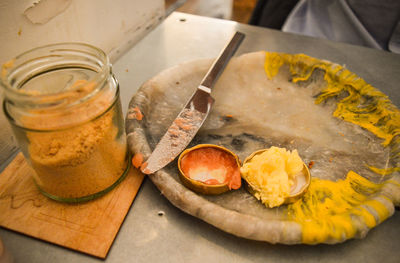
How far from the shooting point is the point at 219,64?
2.44 ft

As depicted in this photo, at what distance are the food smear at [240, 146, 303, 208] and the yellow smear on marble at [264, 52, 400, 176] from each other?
7.4 inches

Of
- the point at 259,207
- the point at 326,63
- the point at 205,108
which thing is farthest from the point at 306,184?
the point at 326,63

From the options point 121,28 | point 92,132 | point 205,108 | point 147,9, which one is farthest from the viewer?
point 147,9

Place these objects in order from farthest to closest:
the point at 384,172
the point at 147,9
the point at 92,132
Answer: the point at 147,9
the point at 384,172
the point at 92,132

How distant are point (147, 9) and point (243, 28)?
0.38 metres

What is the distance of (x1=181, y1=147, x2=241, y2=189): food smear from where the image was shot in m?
0.54

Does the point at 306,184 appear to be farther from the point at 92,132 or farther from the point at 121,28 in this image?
the point at 121,28

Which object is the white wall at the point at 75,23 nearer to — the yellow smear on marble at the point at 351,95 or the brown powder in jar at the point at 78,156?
the brown powder in jar at the point at 78,156

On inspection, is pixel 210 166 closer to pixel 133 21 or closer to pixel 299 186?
pixel 299 186

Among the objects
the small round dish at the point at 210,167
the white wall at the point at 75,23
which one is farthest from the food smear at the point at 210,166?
the white wall at the point at 75,23

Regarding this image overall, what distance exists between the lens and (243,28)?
46.2 inches

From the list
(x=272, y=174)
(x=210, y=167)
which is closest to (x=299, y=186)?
(x=272, y=174)

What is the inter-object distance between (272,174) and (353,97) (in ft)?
1.20

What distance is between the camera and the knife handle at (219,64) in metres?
0.71
